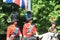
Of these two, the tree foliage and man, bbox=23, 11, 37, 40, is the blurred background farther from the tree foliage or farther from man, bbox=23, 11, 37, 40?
man, bbox=23, 11, 37, 40

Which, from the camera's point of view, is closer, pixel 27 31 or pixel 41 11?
pixel 27 31

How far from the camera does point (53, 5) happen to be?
1155cm

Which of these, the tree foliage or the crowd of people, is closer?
the crowd of people

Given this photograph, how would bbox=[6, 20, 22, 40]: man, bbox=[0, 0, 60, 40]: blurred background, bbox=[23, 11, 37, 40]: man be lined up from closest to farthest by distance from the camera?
1. bbox=[6, 20, 22, 40]: man
2. bbox=[23, 11, 37, 40]: man
3. bbox=[0, 0, 60, 40]: blurred background

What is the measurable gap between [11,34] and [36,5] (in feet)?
12.8

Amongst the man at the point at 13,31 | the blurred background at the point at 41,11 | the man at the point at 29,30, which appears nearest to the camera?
the man at the point at 13,31

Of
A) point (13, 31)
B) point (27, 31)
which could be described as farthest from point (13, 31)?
point (27, 31)

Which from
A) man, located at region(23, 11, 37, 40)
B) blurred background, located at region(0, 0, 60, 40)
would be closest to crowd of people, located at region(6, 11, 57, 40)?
man, located at region(23, 11, 37, 40)

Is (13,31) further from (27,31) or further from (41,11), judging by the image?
(41,11)

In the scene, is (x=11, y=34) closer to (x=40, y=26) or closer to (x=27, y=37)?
(x=27, y=37)

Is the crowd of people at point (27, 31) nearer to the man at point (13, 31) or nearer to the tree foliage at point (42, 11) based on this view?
the man at point (13, 31)

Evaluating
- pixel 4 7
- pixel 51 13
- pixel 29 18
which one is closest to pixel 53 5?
pixel 51 13

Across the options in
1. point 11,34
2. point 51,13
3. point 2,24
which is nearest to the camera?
point 11,34

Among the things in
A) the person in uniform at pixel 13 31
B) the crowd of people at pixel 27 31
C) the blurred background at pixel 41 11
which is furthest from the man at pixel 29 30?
the blurred background at pixel 41 11
